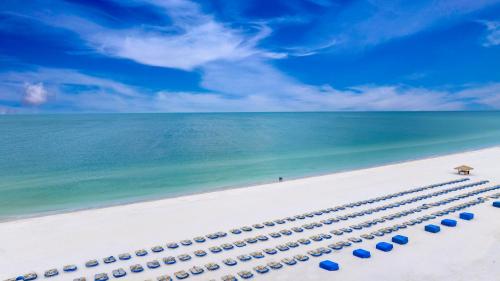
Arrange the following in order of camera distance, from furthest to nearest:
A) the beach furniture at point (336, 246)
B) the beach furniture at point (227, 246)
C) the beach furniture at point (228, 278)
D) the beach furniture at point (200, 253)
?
the beach furniture at point (227, 246) → the beach furniture at point (336, 246) → the beach furniture at point (200, 253) → the beach furniture at point (228, 278)

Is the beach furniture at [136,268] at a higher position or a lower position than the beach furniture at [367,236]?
lower

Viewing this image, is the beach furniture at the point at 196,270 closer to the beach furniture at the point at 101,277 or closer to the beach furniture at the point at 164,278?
the beach furniture at the point at 164,278

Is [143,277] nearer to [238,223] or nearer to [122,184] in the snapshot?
[238,223]

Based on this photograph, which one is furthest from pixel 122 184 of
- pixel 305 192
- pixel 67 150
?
pixel 67 150

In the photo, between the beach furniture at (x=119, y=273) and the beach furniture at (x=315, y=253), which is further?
the beach furniture at (x=315, y=253)

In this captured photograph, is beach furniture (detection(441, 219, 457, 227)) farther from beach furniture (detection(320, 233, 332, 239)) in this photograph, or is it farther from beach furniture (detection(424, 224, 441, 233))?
beach furniture (detection(320, 233, 332, 239))

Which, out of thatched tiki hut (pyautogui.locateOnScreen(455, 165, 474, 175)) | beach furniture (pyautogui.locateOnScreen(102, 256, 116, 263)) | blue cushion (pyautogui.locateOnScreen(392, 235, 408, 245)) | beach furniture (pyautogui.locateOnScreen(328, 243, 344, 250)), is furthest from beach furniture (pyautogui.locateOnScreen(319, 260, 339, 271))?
thatched tiki hut (pyautogui.locateOnScreen(455, 165, 474, 175))

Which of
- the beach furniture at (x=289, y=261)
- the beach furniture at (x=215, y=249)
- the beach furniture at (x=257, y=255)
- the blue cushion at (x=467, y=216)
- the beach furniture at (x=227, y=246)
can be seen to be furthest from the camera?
the blue cushion at (x=467, y=216)

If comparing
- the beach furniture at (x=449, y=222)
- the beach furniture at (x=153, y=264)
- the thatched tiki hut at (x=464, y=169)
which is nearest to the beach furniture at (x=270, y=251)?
the beach furniture at (x=153, y=264)
